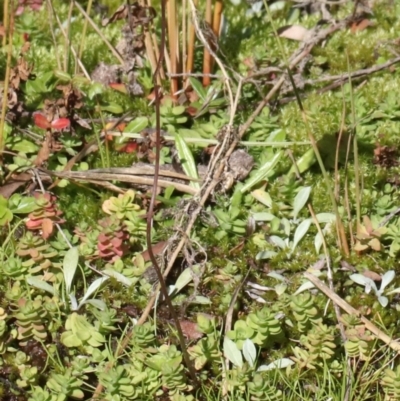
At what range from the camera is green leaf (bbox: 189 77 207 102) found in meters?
3.72

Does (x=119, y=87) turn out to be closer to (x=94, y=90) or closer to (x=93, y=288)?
(x=94, y=90)

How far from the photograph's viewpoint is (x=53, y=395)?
269cm

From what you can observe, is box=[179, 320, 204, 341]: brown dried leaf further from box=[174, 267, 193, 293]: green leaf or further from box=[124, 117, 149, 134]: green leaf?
box=[124, 117, 149, 134]: green leaf

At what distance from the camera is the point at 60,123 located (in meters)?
3.44

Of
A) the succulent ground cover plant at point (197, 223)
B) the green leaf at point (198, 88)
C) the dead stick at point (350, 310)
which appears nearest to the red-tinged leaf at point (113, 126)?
the succulent ground cover plant at point (197, 223)

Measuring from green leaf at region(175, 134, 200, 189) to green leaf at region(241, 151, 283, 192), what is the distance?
0.22 metres

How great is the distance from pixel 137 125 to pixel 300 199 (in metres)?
0.88

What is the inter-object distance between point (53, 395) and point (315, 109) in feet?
6.33

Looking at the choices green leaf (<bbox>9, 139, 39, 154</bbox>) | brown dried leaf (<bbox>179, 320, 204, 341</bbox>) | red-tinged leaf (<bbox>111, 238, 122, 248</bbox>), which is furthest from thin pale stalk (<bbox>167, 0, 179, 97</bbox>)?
brown dried leaf (<bbox>179, 320, 204, 341</bbox>)

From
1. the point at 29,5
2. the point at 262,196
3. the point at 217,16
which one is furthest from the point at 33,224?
the point at 29,5

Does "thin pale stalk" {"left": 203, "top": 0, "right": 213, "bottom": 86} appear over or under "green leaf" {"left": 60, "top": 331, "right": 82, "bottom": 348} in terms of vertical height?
over

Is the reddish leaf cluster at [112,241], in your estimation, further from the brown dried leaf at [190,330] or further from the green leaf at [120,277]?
the brown dried leaf at [190,330]

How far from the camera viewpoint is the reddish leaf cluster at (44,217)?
124 inches

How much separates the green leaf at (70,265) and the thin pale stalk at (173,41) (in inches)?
43.7
